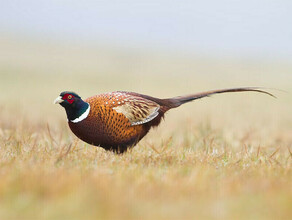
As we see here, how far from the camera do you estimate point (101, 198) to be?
3.52 m

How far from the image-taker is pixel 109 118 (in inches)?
224

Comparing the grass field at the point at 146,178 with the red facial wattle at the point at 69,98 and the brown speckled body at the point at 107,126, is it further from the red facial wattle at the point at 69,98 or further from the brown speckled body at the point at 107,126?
the red facial wattle at the point at 69,98

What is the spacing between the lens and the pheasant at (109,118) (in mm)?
5625

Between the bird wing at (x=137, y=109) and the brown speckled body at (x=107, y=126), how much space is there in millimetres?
30

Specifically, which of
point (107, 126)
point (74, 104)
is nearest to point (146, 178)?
point (107, 126)


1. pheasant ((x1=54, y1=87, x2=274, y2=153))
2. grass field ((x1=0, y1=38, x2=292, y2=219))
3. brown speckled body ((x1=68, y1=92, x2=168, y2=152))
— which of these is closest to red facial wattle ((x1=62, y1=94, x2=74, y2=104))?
pheasant ((x1=54, y1=87, x2=274, y2=153))

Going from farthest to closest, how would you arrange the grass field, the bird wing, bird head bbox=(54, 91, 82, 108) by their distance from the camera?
the bird wing < bird head bbox=(54, 91, 82, 108) < the grass field

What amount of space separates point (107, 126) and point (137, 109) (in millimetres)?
456

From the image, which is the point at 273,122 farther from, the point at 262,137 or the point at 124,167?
the point at 124,167

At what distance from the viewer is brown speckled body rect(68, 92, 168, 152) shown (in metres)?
5.62

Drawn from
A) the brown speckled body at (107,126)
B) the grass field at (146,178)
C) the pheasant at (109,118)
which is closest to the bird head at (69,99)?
the pheasant at (109,118)

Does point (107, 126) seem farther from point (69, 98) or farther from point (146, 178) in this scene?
point (146, 178)

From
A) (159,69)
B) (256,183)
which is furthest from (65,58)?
(256,183)

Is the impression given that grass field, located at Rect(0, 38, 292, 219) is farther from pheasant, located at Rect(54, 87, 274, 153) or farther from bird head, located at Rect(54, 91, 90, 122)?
bird head, located at Rect(54, 91, 90, 122)
